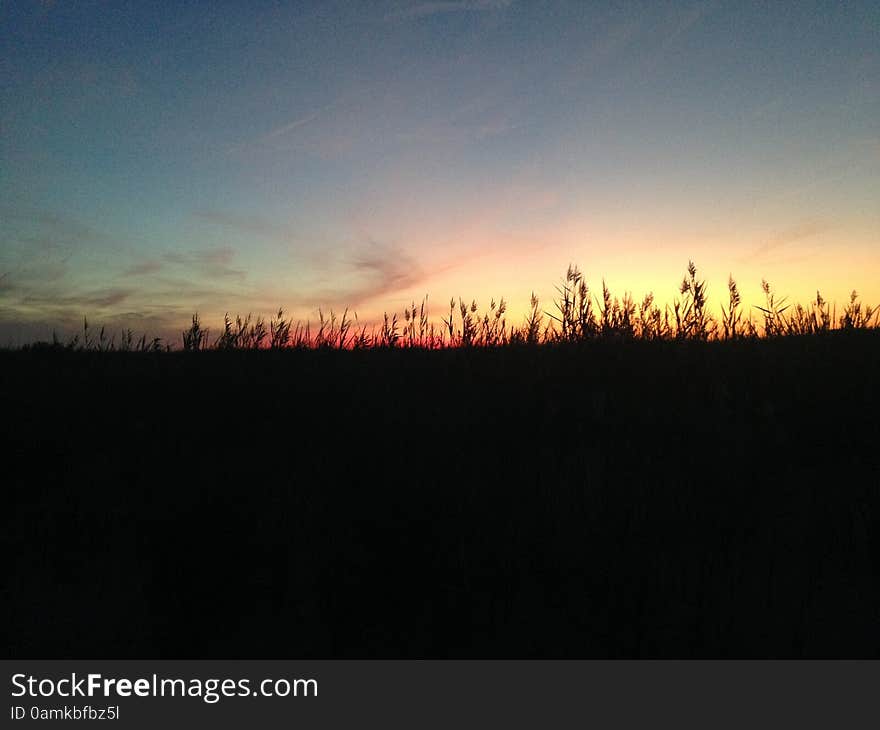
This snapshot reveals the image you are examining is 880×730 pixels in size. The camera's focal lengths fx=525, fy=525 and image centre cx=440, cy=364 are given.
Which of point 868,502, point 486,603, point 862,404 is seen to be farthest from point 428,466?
point 862,404

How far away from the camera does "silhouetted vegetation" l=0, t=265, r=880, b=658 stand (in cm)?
159

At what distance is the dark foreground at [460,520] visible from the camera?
159 cm

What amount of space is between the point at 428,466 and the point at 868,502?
1769 millimetres

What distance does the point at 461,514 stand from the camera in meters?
2.04

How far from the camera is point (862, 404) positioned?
2836 mm

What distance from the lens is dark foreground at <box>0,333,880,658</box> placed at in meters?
1.59

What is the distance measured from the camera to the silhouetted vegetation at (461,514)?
159 cm

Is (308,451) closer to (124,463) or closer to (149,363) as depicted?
(124,463)

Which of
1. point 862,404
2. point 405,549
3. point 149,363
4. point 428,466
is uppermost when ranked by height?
point 149,363

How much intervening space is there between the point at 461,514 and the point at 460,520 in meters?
0.03

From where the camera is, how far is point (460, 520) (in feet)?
6.62
